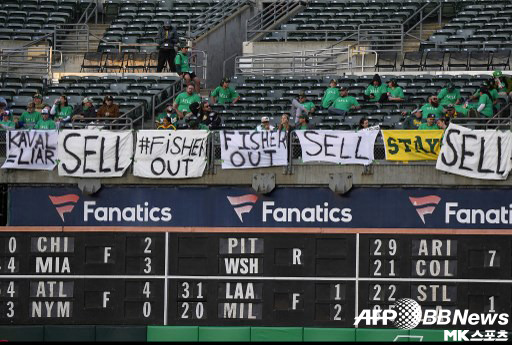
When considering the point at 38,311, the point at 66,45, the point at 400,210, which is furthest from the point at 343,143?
the point at 66,45

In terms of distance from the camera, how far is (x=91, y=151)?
29.7 m

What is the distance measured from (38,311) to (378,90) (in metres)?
9.58

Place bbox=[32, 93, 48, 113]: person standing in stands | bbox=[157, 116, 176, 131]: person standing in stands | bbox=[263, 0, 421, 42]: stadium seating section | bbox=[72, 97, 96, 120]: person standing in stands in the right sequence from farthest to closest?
1. bbox=[263, 0, 421, 42]: stadium seating section
2. bbox=[32, 93, 48, 113]: person standing in stands
3. bbox=[72, 97, 96, 120]: person standing in stands
4. bbox=[157, 116, 176, 131]: person standing in stands

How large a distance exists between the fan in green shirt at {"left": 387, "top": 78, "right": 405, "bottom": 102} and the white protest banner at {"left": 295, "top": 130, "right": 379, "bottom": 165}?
470cm

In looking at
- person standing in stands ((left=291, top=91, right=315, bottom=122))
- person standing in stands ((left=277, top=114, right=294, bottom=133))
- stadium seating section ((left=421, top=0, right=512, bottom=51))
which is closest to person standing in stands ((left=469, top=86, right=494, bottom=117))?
person standing in stands ((left=291, top=91, right=315, bottom=122))

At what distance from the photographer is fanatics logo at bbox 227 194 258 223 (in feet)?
94.7

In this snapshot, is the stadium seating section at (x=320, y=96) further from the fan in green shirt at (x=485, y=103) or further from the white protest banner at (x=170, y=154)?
the white protest banner at (x=170, y=154)

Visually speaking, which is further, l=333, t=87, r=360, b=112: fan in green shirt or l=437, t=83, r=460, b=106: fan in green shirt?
l=333, t=87, r=360, b=112: fan in green shirt

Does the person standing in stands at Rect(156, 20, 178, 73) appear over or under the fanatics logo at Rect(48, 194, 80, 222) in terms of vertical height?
over

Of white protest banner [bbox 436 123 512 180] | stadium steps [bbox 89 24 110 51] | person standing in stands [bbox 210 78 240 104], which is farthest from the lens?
stadium steps [bbox 89 24 110 51]

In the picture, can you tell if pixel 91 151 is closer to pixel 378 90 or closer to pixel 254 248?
pixel 254 248

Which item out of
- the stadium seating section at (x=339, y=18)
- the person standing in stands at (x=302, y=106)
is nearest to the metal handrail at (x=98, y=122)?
the person standing in stands at (x=302, y=106)

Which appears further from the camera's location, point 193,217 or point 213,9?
point 213,9

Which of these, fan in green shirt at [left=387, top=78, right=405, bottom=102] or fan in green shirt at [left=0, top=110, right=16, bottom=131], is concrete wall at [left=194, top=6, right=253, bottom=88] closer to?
fan in green shirt at [left=387, top=78, right=405, bottom=102]
